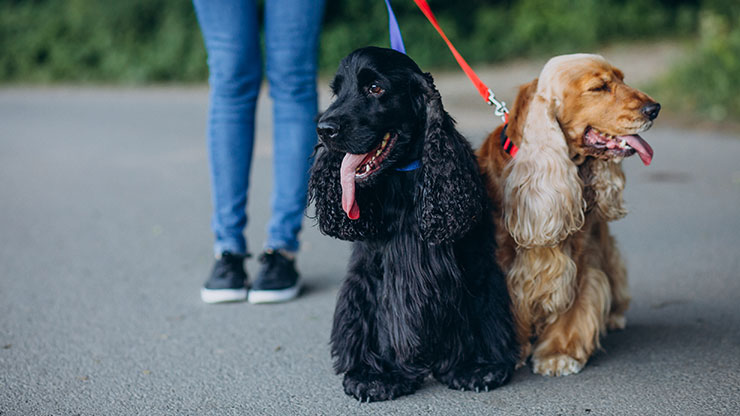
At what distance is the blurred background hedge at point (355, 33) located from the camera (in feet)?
50.6

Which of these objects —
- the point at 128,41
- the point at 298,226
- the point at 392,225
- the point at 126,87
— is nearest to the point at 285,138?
the point at 298,226

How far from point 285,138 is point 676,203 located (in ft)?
9.92

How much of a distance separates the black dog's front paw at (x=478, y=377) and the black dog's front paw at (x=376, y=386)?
12 cm

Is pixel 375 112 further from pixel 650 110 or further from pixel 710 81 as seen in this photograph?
pixel 710 81

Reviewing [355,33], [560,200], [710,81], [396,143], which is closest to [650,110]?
[560,200]

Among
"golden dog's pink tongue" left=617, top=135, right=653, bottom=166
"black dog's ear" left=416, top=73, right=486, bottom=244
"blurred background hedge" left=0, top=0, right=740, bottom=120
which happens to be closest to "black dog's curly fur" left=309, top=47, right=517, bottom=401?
"black dog's ear" left=416, top=73, right=486, bottom=244

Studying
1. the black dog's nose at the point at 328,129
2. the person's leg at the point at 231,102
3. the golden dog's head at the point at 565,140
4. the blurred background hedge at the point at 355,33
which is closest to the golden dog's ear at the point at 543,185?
the golden dog's head at the point at 565,140

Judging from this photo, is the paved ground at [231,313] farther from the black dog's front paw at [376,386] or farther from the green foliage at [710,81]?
the green foliage at [710,81]

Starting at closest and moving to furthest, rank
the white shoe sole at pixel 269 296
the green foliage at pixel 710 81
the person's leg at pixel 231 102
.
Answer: the person's leg at pixel 231 102
the white shoe sole at pixel 269 296
the green foliage at pixel 710 81

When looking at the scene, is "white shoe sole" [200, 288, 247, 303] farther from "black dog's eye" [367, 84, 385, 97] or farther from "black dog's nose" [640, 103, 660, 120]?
"black dog's nose" [640, 103, 660, 120]

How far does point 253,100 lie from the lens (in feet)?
11.4

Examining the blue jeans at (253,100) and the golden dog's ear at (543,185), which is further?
the blue jeans at (253,100)

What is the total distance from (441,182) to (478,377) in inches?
26.9

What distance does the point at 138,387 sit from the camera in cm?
259
